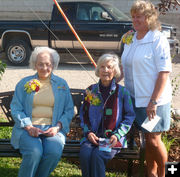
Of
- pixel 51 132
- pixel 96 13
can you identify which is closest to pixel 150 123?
pixel 51 132

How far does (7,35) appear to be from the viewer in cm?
1093

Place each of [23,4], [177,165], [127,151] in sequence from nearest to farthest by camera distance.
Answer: [177,165], [127,151], [23,4]

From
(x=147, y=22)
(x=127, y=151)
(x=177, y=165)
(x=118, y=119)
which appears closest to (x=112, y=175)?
(x=127, y=151)

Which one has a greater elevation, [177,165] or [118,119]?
[118,119]

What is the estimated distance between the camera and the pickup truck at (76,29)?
417 inches

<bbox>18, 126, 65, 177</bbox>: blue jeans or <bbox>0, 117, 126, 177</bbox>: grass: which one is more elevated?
<bbox>18, 126, 65, 177</bbox>: blue jeans

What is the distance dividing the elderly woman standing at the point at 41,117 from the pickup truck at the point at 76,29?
6874 mm

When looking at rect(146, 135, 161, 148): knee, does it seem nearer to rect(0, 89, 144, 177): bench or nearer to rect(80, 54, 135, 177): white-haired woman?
rect(0, 89, 144, 177): bench

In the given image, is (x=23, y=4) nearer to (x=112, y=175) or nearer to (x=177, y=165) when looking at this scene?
(x=112, y=175)

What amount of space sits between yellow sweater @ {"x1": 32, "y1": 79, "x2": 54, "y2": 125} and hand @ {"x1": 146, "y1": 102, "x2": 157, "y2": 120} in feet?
3.06

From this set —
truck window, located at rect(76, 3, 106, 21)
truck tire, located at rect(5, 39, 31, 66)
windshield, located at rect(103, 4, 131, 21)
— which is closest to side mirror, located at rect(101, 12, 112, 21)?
windshield, located at rect(103, 4, 131, 21)

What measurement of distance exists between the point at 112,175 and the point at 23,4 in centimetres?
1415

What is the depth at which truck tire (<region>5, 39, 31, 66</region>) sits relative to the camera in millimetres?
10859

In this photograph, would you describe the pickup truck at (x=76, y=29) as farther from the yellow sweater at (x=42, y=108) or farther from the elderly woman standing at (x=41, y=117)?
the yellow sweater at (x=42, y=108)
